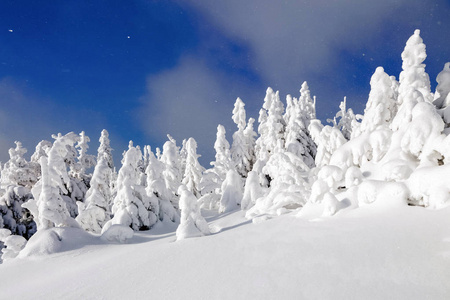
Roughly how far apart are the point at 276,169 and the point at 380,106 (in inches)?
295

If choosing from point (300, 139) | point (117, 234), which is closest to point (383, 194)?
point (117, 234)

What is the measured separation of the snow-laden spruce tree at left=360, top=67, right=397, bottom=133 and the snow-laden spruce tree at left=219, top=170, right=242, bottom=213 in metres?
11.2

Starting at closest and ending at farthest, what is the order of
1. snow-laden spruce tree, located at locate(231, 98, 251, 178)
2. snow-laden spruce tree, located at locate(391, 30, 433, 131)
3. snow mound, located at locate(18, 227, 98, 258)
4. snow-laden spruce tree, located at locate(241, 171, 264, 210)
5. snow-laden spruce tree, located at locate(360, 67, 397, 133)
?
snow mound, located at locate(18, 227, 98, 258) → snow-laden spruce tree, located at locate(391, 30, 433, 131) → snow-laden spruce tree, located at locate(360, 67, 397, 133) → snow-laden spruce tree, located at locate(241, 171, 264, 210) → snow-laden spruce tree, located at locate(231, 98, 251, 178)

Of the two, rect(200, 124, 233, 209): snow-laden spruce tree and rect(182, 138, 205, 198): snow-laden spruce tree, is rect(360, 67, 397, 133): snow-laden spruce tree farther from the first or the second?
rect(182, 138, 205, 198): snow-laden spruce tree

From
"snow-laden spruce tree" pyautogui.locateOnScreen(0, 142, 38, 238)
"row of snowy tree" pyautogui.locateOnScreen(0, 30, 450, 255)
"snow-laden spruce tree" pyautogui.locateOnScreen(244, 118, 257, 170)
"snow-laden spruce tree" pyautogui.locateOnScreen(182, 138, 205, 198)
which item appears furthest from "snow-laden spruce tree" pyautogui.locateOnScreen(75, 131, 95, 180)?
"snow-laden spruce tree" pyautogui.locateOnScreen(244, 118, 257, 170)

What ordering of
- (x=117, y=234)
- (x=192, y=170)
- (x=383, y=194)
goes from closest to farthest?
(x=383, y=194)
(x=117, y=234)
(x=192, y=170)

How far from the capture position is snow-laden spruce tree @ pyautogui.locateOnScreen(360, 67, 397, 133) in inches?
536

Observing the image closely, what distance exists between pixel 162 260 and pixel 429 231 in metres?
6.79

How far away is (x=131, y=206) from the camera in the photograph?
67.4 ft

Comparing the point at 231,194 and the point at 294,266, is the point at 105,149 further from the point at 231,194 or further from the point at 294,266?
the point at 294,266

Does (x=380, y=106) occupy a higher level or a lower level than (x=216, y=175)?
higher

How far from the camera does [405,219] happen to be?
6.97m

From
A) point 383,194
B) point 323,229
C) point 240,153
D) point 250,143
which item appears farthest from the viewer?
point 250,143

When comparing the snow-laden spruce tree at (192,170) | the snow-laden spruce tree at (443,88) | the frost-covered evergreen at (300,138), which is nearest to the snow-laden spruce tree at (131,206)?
the snow-laden spruce tree at (192,170)
